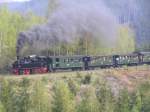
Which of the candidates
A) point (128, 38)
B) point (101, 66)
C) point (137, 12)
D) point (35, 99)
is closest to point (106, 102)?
point (35, 99)

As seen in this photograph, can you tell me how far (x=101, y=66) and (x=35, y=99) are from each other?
23.8 metres

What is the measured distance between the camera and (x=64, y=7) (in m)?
61.8

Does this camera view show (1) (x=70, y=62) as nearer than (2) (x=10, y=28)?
Yes

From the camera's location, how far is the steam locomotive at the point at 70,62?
49312mm

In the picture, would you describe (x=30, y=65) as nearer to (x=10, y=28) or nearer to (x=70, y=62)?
(x=70, y=62)

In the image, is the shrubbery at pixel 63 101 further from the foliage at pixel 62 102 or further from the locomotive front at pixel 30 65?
the locomotive front at pixel 30 65

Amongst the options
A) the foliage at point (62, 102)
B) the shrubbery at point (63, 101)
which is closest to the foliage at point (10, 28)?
the shrubbery at point (63, 101)

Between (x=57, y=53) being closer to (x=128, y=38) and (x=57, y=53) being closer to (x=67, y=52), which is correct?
(x=67, y=52)

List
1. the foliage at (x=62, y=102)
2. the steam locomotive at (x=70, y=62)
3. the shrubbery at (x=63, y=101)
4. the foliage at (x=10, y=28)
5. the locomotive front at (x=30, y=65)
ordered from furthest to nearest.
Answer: the foliage at (x=10, y=28) < the steam locomotive at (x=70, y=62) < the locomotive front at (x=30, y=65) < the shrubbery at (x=63, y=101) < the foliage at (x=62, y=102)

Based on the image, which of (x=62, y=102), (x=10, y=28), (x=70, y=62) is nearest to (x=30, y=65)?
(x=70, y=62)

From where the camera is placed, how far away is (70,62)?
52906 mm

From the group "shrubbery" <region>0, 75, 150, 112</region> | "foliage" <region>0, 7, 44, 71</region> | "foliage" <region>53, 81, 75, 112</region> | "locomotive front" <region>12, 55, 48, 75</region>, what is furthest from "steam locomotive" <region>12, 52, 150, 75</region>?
"foliage" <region>53, 81, 75, 112</region>

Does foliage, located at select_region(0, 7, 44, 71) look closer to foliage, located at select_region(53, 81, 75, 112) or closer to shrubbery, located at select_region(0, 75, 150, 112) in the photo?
shrubbery, located at select_region(0, 75, 150, 112)

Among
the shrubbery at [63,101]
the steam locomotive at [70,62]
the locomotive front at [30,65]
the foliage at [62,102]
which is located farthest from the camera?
the steam locomotive at [70,62]
